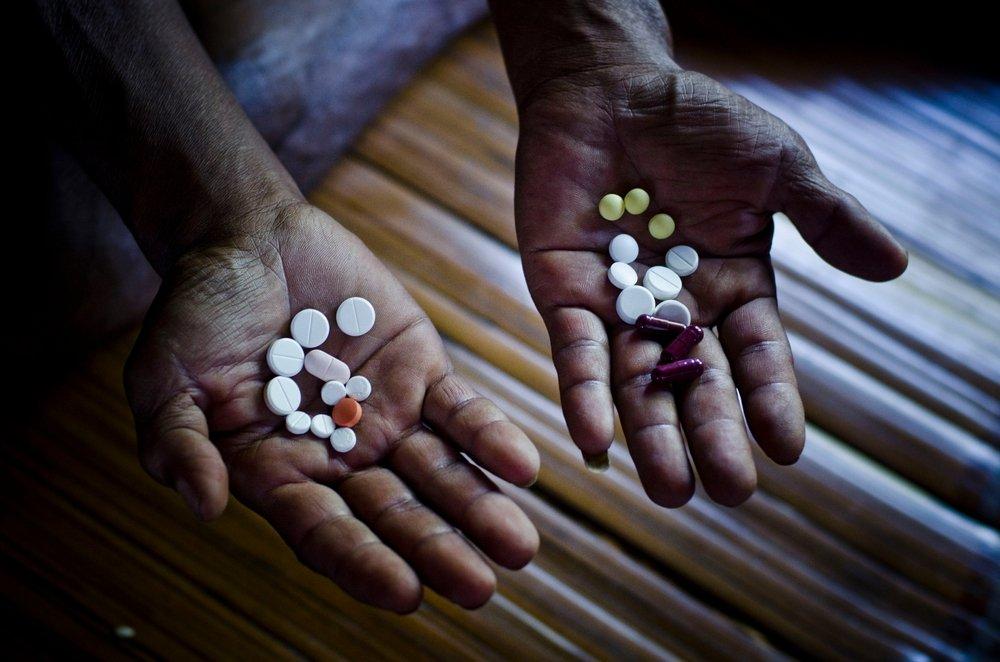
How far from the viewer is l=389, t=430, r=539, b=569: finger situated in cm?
105

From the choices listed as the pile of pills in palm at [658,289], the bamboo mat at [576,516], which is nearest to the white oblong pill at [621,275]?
the pile of pills in palm at [658,289]

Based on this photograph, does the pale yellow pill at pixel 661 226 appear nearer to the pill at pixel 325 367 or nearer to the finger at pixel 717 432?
the finger at pixel 717 432

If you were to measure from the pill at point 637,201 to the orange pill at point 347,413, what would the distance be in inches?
23.4

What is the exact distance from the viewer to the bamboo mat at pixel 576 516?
4.71 ft

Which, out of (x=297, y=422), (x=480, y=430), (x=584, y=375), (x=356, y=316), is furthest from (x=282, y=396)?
(x=584, y=375)

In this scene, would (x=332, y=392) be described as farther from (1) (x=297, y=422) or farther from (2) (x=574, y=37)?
(2) (x=574, y=37)

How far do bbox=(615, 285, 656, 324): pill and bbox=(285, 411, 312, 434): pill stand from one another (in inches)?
20.6

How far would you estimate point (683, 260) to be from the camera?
138 centimetres

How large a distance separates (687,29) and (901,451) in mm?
1261

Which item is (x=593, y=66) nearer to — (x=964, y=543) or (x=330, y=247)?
(x=330, y=247)

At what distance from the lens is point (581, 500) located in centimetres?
→ 156

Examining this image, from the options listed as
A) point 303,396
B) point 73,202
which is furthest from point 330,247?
point 73,202

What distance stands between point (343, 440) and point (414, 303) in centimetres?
27

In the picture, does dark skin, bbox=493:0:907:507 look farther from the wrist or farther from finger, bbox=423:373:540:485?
the wrist
